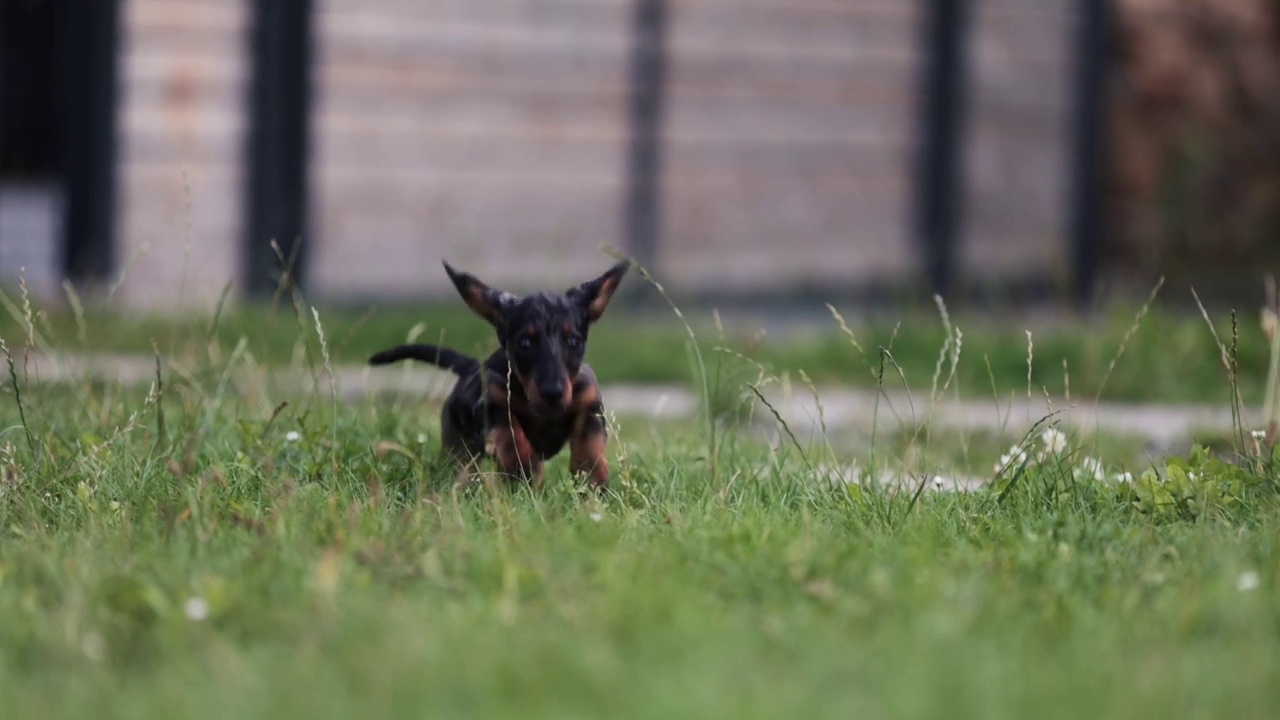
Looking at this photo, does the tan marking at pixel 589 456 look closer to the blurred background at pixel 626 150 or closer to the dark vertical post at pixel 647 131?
the blurred background at pixel 626 150

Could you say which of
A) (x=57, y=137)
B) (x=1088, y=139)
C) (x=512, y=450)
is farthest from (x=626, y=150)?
(x=57, y=137)

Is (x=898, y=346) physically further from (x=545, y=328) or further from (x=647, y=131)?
(x=545, y=328)

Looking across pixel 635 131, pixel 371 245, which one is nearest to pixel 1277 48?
pixel 635 131

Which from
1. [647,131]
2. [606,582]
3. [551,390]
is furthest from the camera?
[647,131]

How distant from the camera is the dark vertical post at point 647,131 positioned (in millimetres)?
9555

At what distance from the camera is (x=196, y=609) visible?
2762 mm

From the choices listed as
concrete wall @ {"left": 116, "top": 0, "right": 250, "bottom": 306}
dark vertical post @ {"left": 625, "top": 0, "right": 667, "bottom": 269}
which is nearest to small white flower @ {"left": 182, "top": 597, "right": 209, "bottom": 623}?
concrete wall @ {"left": 116, "top": 0, "right": 250, "bottom": 306}

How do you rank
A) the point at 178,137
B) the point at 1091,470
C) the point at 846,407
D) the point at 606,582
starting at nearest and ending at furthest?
the point at 606,582 < the point at 1091,470 < the point at 846,407 < the point at 178,137

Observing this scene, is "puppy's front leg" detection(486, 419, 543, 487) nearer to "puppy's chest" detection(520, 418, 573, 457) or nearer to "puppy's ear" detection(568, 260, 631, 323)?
"puppy's chest" detection(520, 418, 573, 457)

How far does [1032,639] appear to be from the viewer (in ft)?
9.18

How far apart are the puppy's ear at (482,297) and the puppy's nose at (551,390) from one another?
0.28 m

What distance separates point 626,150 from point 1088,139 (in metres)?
3.06

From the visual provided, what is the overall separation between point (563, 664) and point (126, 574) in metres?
0.91

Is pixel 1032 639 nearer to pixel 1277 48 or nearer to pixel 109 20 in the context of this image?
pixel 109 20
